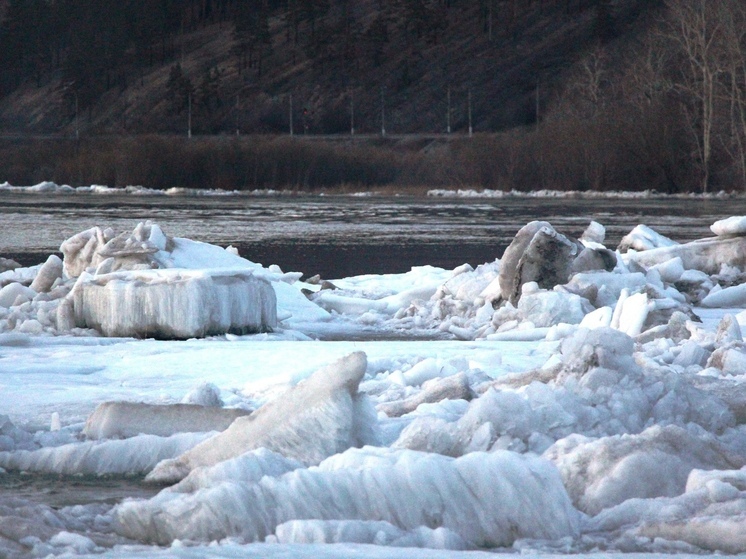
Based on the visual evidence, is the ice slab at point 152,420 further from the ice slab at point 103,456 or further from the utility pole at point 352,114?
the utility pole at point 352,114

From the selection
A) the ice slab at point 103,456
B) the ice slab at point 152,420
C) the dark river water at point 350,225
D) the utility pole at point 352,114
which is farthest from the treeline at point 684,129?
the ice slab at point 103,456

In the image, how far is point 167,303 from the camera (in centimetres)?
991

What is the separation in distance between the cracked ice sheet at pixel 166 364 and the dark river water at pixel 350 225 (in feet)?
24.7

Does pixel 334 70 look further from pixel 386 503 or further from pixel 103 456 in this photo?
pixel 386 503

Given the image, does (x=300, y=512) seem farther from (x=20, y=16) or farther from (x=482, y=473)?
(x=20, y=16)

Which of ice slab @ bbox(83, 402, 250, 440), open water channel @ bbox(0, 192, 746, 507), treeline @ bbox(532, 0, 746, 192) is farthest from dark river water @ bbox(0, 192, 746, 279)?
ice slab @ bbox(83, 402, 250, 440)

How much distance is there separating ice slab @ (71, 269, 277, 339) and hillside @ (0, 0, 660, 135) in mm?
81703

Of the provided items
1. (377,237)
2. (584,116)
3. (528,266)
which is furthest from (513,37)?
(528,266)

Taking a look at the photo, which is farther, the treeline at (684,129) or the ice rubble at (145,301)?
the treeline at (684,129)

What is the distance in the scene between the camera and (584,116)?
6612 centimetres

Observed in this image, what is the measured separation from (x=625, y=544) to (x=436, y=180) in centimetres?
5977

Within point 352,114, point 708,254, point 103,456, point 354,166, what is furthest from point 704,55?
point 103,456

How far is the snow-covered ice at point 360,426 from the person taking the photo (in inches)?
182

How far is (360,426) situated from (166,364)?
321 cm
